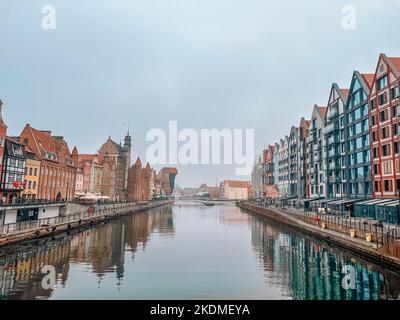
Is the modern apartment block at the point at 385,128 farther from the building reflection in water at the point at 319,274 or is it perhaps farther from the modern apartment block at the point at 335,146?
the building reflection in water at the point at 319,274

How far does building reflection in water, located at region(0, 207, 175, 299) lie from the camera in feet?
73.6

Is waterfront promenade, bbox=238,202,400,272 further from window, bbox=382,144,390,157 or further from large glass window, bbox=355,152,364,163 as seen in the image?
large glass window, bbox=355,152,364,163

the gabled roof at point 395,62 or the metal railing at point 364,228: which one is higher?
the gabled roof at point 395,62

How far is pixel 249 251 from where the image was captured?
39.7m

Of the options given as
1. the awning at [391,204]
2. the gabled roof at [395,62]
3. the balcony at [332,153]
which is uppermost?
the gabled roof at [395,62]

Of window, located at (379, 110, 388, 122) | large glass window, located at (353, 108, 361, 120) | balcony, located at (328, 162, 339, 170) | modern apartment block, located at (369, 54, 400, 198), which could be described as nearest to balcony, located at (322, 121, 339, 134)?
large glass window, located at (353, 108, 361, 120)

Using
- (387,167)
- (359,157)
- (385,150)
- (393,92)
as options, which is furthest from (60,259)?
(359,157)

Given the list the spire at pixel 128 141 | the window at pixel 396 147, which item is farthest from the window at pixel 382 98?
the spire at pixel 128 141

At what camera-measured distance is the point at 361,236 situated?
35.6 m

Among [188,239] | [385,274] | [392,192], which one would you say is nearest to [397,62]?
[392,192]

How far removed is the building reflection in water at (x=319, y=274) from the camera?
21812 mm

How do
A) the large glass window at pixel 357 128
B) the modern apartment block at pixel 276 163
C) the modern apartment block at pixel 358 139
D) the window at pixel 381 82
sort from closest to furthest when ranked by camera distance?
1. the window at pixel 381 82
2. the modern apartment block at pixel 358 139
3. the large glass window at pixel 357 128
4. the modern apartment block at pixel 276 163

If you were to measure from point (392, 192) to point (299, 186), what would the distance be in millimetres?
46616
